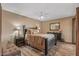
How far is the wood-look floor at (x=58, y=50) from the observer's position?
6.36ft

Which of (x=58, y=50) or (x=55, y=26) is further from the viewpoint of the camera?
(x=55, y=26)

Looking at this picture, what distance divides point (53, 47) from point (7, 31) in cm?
118

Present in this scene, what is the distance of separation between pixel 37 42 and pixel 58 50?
559mm

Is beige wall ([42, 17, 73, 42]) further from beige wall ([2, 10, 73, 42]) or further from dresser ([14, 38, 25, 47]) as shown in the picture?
dresser ([14, 38, 25, 47])

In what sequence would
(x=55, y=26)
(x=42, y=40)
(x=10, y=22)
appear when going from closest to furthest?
(x=10, y=22)
(x=42, y=40)
(x=55, y=26)

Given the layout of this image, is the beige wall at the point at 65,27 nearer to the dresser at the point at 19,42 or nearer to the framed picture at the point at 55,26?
the framed picture at the point at 55,26

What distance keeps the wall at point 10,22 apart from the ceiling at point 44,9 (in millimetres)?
99

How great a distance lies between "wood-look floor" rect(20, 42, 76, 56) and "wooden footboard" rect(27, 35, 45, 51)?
0.11 meters

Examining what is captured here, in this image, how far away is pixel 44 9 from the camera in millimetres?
1946

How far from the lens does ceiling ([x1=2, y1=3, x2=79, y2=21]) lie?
1844 millimetres

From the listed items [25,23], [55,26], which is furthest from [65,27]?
[25,23]

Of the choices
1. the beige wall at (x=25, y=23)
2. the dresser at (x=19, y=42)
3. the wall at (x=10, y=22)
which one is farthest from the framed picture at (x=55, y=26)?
the dresser at (x=19, y=42)

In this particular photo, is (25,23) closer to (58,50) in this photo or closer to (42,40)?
(42,40)

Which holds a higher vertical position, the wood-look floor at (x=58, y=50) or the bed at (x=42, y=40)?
the bed at (x=42, y=40)
